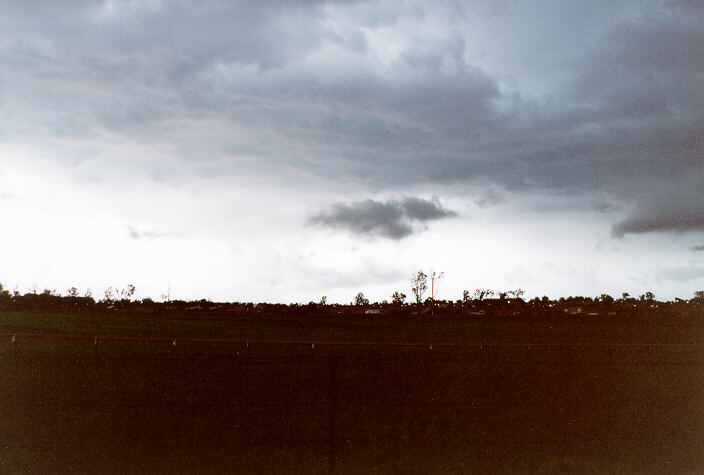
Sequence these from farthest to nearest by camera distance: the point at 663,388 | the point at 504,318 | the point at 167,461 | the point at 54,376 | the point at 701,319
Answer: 1. the point at 504,318
2. the point at 701,319
3. the point at 54,376
4. the point at 663,388
5. the point at 167,461

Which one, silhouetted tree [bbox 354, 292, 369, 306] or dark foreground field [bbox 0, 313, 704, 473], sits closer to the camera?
dark foreground field [bbox 0, 313, 704, 473]

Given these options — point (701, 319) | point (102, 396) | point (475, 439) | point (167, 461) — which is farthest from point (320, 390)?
point (701, 319)

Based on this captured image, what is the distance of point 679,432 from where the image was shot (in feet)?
34.7

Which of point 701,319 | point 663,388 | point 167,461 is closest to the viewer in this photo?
point 167,461

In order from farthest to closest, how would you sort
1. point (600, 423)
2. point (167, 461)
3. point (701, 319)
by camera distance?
point (701, 319) < point (600, 423) < point (167, 461)

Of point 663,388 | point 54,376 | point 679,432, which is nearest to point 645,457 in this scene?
point 679,432

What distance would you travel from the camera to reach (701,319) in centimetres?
6988

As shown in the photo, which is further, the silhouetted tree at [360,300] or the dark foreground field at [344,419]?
the silhouetted tree at [360,300]

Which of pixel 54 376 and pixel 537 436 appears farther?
pixel 54 376

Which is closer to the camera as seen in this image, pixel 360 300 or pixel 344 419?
pixel 344 419

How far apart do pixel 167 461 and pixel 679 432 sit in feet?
31.2

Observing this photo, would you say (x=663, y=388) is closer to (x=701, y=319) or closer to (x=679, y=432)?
(x=679, y=432)

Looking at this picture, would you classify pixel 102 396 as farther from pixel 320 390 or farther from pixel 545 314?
pixel 545 314

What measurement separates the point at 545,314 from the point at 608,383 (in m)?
72.5
